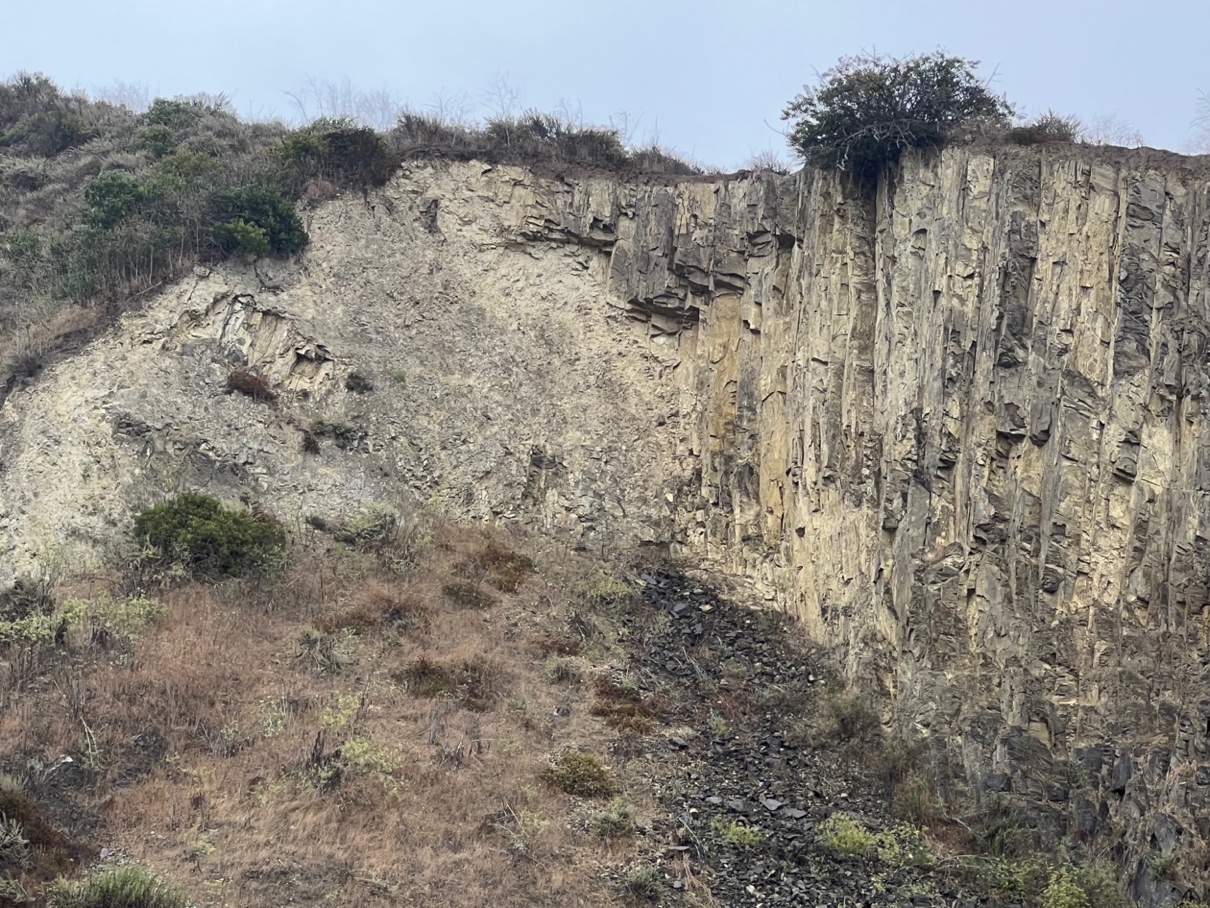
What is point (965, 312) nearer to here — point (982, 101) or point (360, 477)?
point (982, 101)

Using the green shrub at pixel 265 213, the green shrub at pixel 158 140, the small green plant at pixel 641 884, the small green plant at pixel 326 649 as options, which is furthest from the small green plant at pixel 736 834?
the green shrub at pixel 158 140

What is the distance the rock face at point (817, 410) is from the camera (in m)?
13.5

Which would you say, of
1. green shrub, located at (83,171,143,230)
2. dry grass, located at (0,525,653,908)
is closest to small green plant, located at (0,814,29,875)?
dry grass, located at (0,525,653,908)

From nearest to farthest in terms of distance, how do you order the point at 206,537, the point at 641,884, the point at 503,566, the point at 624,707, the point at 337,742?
1. the point at 641,884
2. the point at 337,742
3. the point at 624,707
4. the point at 206,537
5. the point at 503,566

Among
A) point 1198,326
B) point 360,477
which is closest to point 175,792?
point 360,477

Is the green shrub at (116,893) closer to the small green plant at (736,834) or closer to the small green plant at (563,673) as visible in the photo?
the small green plant at (736,834)

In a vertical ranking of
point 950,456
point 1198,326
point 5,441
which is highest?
point 1198,326

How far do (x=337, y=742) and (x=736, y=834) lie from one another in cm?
539

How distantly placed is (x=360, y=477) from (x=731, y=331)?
7991 millimetres

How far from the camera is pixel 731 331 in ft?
76.2

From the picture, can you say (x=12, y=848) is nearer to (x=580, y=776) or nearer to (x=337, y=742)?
(x=337, y=742)

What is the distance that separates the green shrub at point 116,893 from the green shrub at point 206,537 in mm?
7428

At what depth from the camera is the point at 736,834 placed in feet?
47.0

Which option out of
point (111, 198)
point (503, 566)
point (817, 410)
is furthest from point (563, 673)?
point (111, 198)
